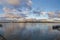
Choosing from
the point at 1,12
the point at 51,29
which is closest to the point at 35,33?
the point at 51,29

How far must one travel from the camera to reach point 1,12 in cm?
229

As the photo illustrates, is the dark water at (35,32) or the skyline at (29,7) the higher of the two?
the skyline at (29,7)

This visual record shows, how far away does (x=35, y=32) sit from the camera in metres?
2.28

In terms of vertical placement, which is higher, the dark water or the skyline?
the skyline

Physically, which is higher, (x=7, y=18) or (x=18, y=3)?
(x=18, y=3)

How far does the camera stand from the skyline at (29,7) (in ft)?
7.50

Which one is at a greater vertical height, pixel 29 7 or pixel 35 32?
pixel 29 7

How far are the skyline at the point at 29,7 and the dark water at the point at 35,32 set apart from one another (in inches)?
5.6

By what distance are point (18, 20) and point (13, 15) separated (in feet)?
0.34

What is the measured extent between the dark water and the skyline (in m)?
0.14

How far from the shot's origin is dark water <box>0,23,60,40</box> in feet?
7.45

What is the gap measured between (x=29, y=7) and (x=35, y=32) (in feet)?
1.21

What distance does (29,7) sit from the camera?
90.1 inches

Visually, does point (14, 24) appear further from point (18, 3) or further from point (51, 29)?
point (51, 29)
